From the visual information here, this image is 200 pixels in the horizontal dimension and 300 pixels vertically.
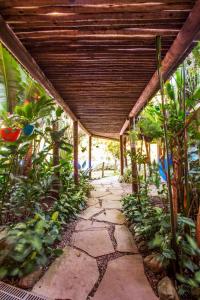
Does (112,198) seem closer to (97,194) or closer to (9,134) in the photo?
(97,194)

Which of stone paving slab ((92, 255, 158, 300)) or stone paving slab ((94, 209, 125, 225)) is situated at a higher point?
stone paving slab ((92, 255, 158, 300))

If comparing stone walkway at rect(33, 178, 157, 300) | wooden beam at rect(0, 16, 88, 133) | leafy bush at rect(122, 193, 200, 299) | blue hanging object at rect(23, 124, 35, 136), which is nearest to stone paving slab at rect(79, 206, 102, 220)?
stone walkway at rect(33, 178, 157, 300)

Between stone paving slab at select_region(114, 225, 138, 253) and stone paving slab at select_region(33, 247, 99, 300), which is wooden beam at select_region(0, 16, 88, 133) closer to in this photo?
stone paving slab at select_region(33, 247, 99, 300)

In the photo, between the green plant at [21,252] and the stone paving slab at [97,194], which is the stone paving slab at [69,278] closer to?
the green plant at [21,252]

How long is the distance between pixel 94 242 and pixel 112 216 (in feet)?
4.30

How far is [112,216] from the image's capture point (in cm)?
416

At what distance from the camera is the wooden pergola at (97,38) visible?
5.20 ft

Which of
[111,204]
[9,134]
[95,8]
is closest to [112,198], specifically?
[111,204]

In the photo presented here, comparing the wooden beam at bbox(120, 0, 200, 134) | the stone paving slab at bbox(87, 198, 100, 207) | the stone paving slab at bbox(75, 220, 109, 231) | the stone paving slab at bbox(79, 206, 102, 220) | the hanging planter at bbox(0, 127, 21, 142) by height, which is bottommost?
the stone paving slab at bbox(87, 198, 100, 207)

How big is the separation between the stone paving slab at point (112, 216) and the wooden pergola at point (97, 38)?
286 cm

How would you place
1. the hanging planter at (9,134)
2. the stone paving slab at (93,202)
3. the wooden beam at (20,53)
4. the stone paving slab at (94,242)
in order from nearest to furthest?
the wooden beam at (20,53) → the hanging planter at (9,134) → the stone paving slab at (94,242) → the stone paving slab at (93,202)

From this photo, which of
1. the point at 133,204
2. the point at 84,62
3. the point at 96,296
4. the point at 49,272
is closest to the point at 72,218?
the point at 133,204

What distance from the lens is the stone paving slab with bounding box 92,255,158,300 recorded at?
1.79 meters

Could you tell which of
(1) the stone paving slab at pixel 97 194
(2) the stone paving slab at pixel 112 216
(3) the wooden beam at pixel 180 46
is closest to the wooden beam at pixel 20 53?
(3) the wooden beam at pixel 180 46
